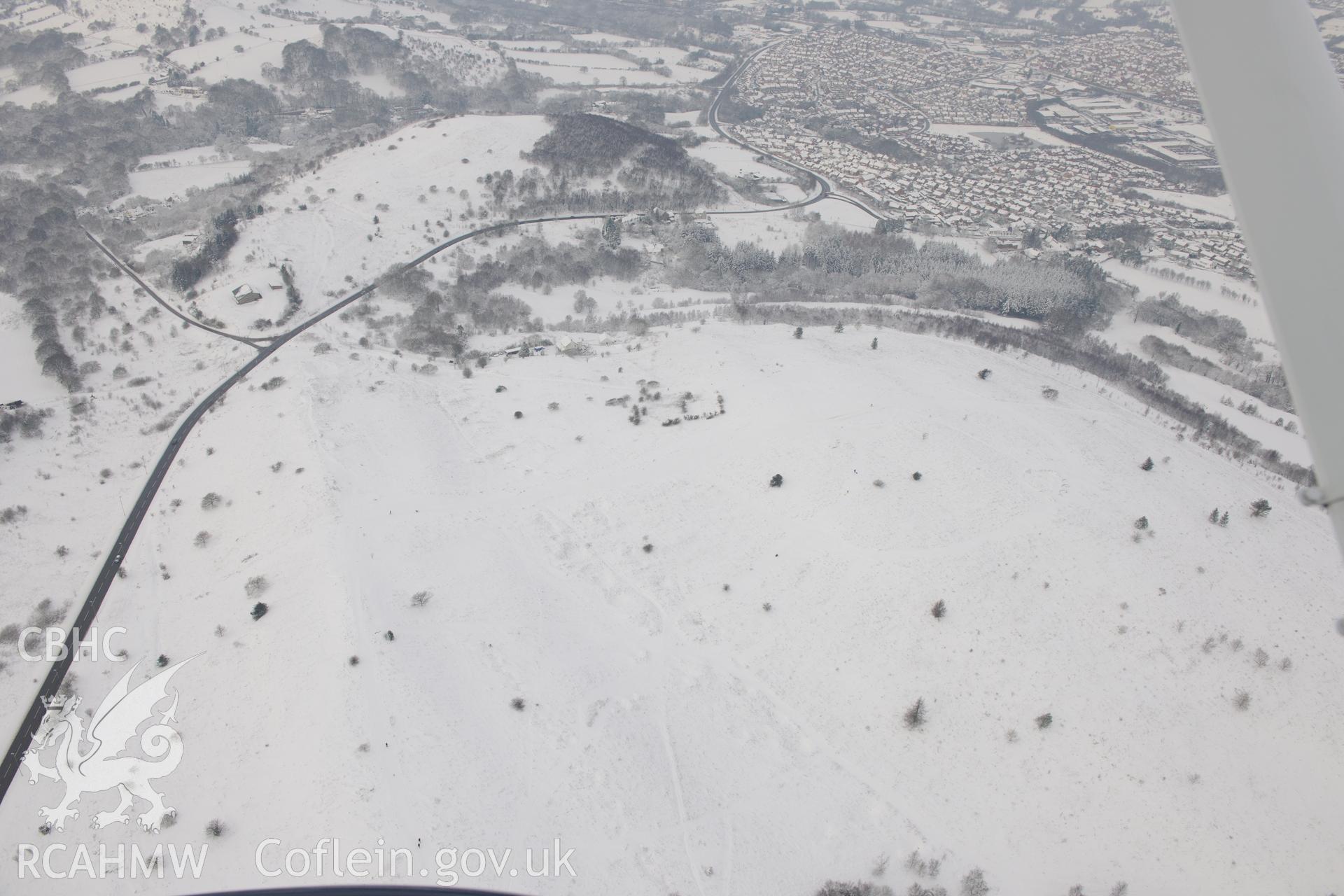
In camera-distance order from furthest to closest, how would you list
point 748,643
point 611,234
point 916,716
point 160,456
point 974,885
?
point 611,234
point 160,456
point 748,643
point 916,716
point 974,885

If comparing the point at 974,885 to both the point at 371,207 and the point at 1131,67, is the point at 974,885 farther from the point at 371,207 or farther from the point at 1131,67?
the point at 1131,67

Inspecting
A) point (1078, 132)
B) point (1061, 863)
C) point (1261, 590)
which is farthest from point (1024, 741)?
point (1078, 132)

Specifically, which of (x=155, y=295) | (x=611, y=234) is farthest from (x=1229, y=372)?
(x=155, y=295)

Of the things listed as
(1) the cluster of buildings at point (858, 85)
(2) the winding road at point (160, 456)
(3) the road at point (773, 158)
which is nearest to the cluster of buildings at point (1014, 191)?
(3) the road at point (773, 158)

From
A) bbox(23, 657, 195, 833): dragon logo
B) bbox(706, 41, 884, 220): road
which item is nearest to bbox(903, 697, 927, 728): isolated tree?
bbox(23, 657, 195, 833): dragon logo

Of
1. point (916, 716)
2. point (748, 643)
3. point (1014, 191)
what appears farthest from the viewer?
point (1014, 191)

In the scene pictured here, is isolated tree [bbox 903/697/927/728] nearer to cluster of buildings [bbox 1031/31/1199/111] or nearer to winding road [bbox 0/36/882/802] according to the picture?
winding road [bbox 0/36/882/802]
